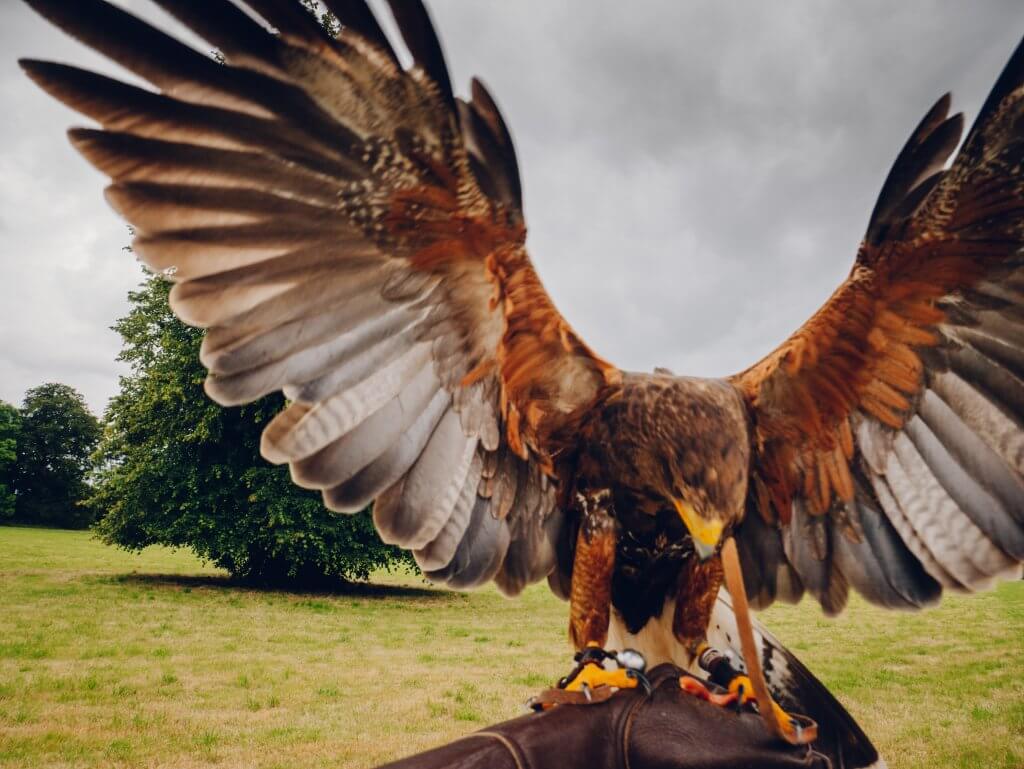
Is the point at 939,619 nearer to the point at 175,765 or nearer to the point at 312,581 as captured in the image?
the point at 312,581

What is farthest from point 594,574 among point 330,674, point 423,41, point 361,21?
point 330,674

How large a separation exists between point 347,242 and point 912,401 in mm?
2345

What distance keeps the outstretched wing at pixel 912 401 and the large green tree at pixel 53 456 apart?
214 ft

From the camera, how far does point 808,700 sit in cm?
276

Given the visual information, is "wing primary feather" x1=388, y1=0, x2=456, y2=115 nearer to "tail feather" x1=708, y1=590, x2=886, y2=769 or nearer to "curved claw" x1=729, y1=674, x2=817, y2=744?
"curved claw" x1=729, y1=674, x2=817, y2=744

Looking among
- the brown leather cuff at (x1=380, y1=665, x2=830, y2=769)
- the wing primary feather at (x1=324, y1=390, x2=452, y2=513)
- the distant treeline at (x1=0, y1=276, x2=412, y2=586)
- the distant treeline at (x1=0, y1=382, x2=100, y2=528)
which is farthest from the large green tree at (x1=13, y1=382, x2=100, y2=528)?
the brown leather cuff at (x1=380, y1=665, x2=830, y2=769)

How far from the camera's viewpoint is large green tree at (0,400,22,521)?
5594 cm

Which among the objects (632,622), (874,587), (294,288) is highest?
(294,288)

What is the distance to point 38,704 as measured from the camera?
6965 millimetres

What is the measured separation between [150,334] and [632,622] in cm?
1825

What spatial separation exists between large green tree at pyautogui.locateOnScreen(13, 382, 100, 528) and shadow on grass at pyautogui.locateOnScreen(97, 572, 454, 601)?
45.2m

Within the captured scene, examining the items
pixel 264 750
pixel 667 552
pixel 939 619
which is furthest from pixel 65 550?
pixel 667 552

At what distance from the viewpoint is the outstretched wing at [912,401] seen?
239 cm

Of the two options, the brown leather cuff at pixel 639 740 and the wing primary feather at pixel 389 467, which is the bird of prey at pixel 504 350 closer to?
the wing primary feather at pixel 389 467
